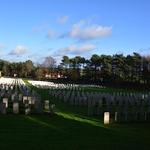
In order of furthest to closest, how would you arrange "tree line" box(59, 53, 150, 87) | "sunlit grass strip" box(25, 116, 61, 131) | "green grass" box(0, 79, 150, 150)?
"tree line" box(59, 53, 150, 87)
"sunlit grass strip" box(25, 116, 61, 131)
"green grass" box(0, 79, 150, 150)

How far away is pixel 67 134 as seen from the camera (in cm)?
1822

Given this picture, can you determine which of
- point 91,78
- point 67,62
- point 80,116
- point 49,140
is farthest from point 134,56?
point 49,140

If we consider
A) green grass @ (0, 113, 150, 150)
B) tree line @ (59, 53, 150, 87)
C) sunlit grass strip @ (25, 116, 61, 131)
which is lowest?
green grass @ (0, 113, 150, 150)

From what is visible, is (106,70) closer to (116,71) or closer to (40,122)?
(116,71)

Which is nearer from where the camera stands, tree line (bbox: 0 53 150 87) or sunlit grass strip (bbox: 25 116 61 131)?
sunlit grass strip (bbox: 25 116 61 131)

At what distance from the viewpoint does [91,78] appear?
135875mm

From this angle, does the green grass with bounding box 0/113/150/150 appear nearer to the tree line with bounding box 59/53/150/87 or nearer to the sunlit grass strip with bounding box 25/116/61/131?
the sunlit grass strip with bounding box 25/116/61/131

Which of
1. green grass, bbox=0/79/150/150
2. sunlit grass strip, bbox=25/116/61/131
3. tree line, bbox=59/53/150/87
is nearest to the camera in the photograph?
green grass, bbox=0/79/150/150

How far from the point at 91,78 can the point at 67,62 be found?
38068 millimetres

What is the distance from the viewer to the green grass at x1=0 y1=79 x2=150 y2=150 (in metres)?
15.6

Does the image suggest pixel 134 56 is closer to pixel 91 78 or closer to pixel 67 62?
pixel 91 78

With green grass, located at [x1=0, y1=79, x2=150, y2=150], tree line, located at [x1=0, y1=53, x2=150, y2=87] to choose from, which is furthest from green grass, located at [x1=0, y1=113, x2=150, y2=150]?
tree line, located at [x1=0, y1=53, x2=150, y2=87]

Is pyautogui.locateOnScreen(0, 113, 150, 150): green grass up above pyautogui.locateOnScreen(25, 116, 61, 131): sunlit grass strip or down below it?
below

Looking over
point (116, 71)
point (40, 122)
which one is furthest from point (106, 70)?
point (40, 122)
